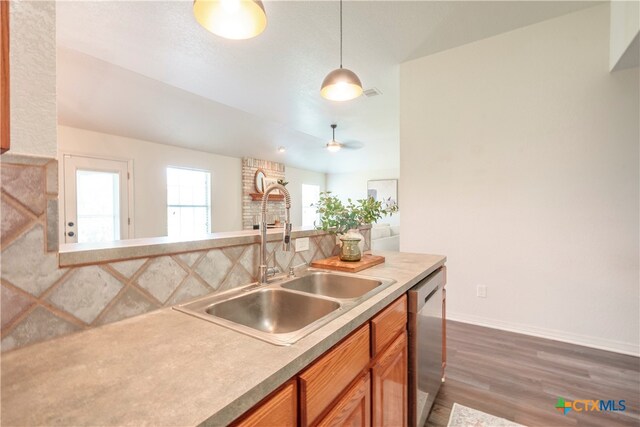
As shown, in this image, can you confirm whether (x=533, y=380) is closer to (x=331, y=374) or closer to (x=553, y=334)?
(x=553, y=334)

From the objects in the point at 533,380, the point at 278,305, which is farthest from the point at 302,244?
the point at 533,380

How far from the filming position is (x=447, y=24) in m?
2.54

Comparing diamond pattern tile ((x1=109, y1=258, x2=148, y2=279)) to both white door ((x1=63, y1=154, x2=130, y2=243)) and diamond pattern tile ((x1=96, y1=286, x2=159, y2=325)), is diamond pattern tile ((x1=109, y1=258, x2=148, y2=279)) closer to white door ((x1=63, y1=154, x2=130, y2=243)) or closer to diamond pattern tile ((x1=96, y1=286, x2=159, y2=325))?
diamond pattern tile ((x1=96, y1=286, x2=159, y2=325))

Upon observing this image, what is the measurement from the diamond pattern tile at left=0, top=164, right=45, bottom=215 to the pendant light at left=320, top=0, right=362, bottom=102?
157 centimetres

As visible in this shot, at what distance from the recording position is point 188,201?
5.40m

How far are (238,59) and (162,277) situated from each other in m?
2.79

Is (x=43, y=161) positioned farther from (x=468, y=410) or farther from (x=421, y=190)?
(x=421, y=190)

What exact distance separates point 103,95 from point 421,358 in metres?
4.46

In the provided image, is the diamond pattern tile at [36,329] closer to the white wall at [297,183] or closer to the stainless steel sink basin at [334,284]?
the stainless steel sink basin at [334,284]

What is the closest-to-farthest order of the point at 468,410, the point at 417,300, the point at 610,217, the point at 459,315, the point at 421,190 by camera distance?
the point at 417,300 → the point at 468,410 → the point at 610,217 → the point at 459,315 → the point at 421,190

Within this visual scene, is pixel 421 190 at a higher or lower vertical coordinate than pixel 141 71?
lower

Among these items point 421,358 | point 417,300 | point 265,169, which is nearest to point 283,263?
point 417,300

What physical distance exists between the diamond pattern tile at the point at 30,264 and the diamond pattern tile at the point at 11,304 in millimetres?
17

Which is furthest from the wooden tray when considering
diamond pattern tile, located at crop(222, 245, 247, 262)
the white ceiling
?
the white ceiling
